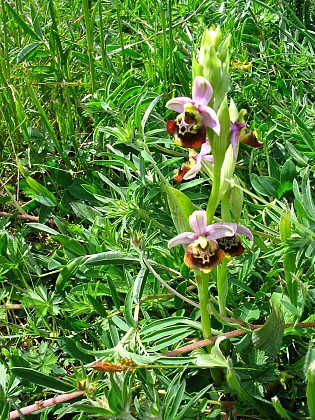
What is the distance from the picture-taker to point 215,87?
5.09ft

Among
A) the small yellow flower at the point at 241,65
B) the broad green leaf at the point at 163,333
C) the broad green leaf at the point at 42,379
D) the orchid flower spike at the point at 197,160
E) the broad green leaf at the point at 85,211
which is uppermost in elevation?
the orchid flower spike at the point at 197,160

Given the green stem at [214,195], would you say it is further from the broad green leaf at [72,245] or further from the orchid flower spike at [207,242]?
the broad green leaf at [72,245]

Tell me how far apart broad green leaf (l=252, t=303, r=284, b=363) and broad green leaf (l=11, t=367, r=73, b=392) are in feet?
1.92

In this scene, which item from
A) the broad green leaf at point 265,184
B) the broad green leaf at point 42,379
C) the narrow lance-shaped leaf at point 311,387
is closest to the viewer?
the narrow lance-shaped leaf at point 311,387

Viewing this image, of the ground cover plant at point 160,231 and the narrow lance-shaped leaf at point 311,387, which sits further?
the ground cover plant at point 160,231

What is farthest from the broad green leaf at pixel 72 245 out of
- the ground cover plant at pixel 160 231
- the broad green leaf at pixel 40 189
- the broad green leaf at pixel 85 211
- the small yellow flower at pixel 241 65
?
the small yellow flower at pixel 241 65

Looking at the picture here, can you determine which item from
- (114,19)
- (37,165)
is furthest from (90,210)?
(114,19)

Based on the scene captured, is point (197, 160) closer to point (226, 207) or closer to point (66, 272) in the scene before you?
point (226, 207)

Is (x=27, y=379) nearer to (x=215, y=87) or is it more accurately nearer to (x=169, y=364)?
(x=169, y=364)

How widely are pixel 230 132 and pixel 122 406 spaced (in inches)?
30.9

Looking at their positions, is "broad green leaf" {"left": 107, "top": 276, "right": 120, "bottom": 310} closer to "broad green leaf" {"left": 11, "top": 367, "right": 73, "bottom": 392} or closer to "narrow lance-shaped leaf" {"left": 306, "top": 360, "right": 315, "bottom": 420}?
"broad green leaf" {"left": 11, "top": 367, "right": 73, "bottom": 392}

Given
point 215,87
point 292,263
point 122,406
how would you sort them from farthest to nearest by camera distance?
point 292,263 → point 215,87 → point 122,406

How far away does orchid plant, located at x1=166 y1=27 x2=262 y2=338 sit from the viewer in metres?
1.53

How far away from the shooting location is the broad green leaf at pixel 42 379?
172cm
